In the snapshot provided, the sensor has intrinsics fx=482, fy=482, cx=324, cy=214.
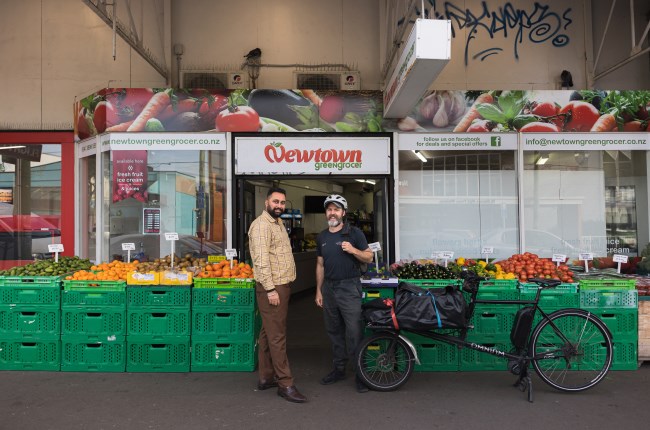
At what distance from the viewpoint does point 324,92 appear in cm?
696

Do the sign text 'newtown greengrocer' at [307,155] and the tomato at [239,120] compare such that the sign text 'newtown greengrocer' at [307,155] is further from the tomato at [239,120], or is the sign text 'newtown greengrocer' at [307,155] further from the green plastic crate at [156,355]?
the green plastic crate at [156,355]

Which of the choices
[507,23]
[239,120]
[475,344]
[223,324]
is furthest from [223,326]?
[507,23]

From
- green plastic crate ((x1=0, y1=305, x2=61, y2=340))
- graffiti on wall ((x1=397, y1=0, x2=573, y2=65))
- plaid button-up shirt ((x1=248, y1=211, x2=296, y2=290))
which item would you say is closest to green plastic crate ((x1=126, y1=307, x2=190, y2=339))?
green plastic crate ((x1=0, y1=305, x2=61, y2=340))

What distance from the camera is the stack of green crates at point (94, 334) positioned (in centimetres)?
502

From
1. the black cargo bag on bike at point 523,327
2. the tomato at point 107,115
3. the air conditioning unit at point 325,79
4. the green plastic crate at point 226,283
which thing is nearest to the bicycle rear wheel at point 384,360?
the black cargo bag on bike at point 523,327

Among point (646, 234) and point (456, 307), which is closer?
point (456, 307)

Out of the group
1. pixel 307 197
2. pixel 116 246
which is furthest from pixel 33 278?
pixel 307 197

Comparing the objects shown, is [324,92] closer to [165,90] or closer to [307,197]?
[165,90]

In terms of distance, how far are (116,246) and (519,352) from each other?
5.67 meters

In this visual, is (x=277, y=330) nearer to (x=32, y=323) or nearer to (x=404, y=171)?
(x=32, y=323)

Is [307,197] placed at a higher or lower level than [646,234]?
higher

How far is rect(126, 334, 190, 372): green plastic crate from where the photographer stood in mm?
5023

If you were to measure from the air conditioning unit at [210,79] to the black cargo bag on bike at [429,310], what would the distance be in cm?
567

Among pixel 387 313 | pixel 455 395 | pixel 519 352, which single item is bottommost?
pixel 455 395
